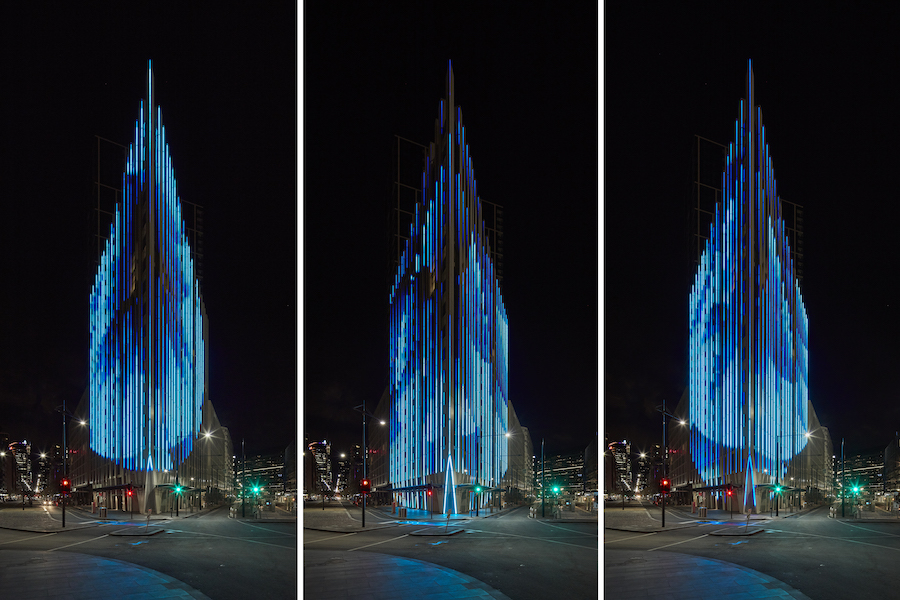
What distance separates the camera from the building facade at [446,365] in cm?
439

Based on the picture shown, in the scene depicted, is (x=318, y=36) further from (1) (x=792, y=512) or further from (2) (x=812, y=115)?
(1) (x=792, y=512)

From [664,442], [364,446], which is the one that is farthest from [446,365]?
[664,442]

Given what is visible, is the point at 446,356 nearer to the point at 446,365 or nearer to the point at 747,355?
the point at 446,365

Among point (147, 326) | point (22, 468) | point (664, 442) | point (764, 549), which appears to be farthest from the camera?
point (664, 442)

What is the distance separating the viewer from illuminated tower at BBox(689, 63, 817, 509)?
4.21 meters

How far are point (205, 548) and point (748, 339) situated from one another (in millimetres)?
3295

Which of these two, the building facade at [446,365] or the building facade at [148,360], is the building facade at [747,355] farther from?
the building facade at [148,360]

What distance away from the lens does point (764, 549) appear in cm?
418

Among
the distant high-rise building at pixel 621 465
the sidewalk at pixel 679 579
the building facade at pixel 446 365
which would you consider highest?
the building facade at pixel 446 365

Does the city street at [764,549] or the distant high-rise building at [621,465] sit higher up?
the distant high-rise building at [621,465]

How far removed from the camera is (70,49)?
14.1 ft

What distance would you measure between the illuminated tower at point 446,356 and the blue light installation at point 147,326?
3.83 ft

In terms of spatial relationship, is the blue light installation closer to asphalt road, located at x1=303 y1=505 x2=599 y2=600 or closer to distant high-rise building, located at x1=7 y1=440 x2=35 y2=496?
distant high-rise building, located at x1=7 y1=440 x2=35 y2=496

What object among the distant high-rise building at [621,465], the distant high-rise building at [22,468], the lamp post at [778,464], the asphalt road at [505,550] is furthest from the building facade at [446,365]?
the distant high-rise building at [22,468]
